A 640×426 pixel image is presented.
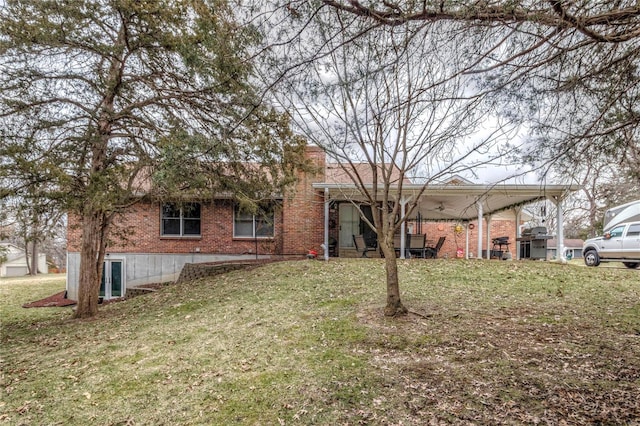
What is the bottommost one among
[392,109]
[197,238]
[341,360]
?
[341,360]

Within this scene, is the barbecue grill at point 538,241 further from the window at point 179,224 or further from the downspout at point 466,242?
the window at point 179,224

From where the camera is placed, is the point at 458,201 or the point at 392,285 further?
the point at 458,201

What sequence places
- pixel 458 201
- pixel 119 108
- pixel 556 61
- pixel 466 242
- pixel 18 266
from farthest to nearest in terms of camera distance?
pixel 18 266 < pixel 466 242 < pixel 458 201 < pixel 119 108 < pixel 556 61

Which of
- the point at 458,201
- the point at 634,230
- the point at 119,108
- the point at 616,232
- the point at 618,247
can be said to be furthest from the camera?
the point at 458,201

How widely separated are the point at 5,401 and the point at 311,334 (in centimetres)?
358

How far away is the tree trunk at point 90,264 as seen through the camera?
7949 mm

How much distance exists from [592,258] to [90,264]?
15344 mm

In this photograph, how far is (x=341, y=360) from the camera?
4.36 meters

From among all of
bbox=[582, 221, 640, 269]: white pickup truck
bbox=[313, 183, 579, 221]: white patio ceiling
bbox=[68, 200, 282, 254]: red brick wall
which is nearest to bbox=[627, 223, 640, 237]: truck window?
bbox=[582, 221, 640, 269]: white pickup truck

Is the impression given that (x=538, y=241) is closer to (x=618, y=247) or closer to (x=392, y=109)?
(x=618, y=247)

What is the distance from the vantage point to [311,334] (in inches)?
209

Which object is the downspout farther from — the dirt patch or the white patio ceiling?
the dirt patch

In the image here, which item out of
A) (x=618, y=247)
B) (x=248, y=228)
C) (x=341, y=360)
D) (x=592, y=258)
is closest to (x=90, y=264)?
(x=341, y=360)

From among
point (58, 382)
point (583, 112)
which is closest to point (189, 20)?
point (58, 382)
